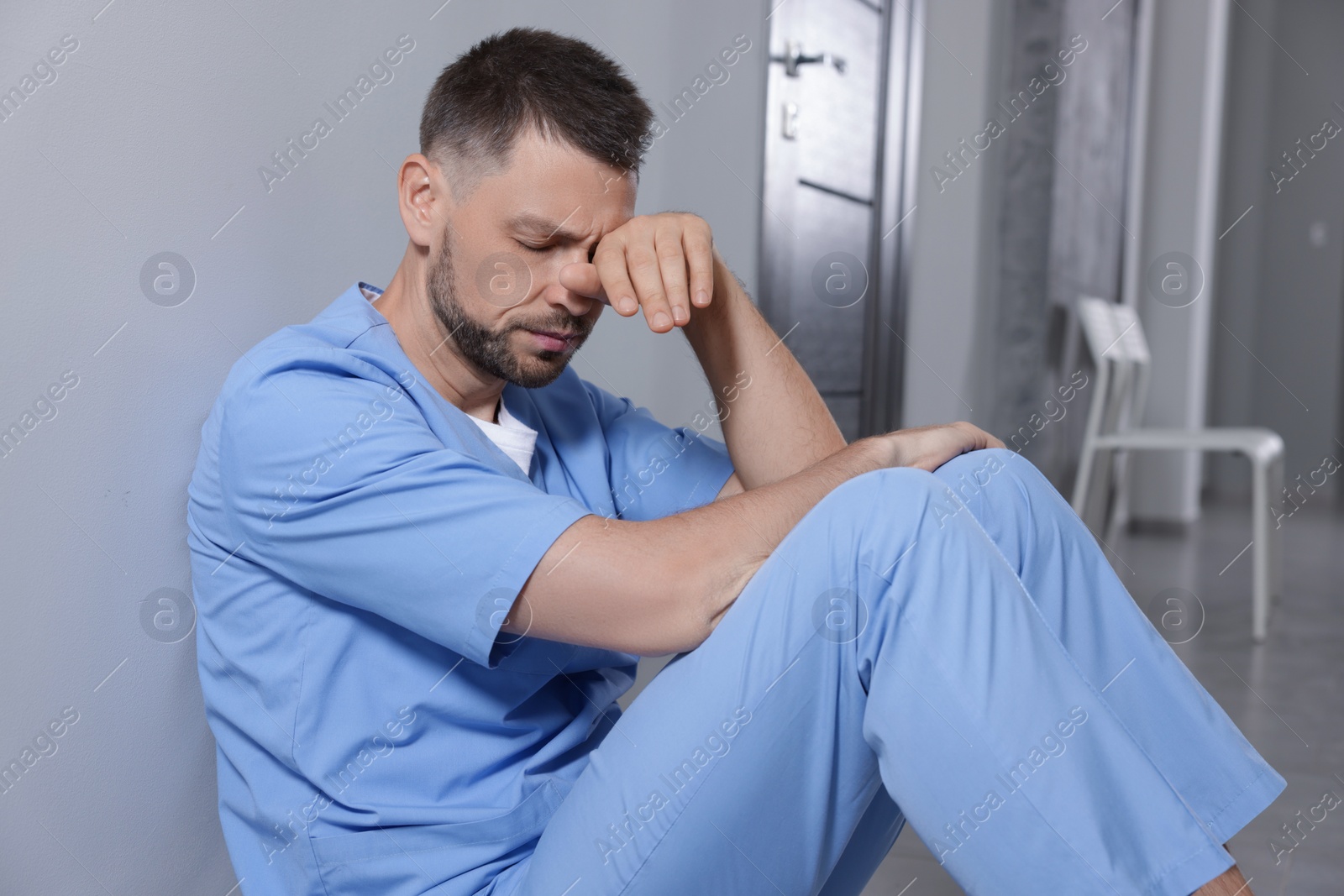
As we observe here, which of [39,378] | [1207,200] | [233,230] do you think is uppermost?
[1207,200]

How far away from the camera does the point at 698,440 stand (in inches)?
48.9

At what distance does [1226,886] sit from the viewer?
0.69m

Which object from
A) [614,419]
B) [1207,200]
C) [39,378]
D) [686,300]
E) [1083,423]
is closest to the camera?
[39,378]

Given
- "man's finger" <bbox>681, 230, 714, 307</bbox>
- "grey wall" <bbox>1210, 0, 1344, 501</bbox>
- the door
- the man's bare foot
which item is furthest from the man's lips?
"grey wall" <bbox>1210, 0, 1344, 501</bbox>

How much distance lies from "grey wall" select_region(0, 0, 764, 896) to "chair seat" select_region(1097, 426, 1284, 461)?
2.41 meters

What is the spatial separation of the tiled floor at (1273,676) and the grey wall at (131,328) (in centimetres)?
78

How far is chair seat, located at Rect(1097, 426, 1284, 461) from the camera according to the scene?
9.29 ft

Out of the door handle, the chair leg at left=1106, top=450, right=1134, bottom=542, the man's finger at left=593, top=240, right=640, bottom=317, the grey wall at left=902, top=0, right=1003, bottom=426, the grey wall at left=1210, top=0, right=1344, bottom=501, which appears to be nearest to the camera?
the man's finger at left=593, top=240, right=640, bottom=317

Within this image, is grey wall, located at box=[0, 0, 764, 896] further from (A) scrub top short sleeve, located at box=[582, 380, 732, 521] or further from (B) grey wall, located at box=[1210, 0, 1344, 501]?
(B) grey wall, located at box=[1210, 0, 1344, 501]

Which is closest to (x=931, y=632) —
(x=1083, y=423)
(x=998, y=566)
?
(x=998, y=566)

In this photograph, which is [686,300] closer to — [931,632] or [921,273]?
[931,632]

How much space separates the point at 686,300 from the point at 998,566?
1.22 ft

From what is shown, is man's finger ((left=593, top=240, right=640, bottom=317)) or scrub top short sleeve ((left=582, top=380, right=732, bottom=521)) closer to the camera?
man's finger ((left=593, top=240, right=640, bottom=317))

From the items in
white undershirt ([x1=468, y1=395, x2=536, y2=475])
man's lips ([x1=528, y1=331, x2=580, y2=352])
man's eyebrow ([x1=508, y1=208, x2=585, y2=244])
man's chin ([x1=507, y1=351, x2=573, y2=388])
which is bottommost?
white undershirt ([x1=468, y1=395, x2=536, y2=475])
